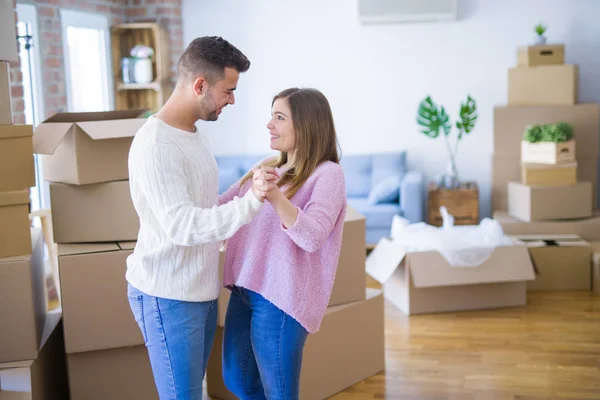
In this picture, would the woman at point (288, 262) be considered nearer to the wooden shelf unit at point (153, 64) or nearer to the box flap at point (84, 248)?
the box flap at point (84, 248)

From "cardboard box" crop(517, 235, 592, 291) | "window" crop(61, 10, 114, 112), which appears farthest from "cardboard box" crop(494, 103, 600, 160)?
"window" crop(61, 10, 114, 112)

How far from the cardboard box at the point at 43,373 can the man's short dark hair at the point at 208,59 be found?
1368 mm

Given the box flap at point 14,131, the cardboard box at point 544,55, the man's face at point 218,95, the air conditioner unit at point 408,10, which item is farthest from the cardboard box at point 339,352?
the air conditioner unit at point 408,10

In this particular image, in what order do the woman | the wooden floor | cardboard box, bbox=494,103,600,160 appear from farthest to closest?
1. cardboard box, bbox=494,103,600,160
2. the wooden floor
3. the woman

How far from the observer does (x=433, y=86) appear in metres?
6.64

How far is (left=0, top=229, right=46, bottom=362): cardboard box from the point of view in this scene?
110 inches

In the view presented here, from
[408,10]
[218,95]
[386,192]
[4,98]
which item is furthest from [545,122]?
[218,95]

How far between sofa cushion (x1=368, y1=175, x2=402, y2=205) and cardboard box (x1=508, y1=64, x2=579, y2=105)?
1046 mm

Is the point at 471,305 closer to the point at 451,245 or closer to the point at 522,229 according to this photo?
the point at 451,245

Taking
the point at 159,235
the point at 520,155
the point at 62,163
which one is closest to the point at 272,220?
the point at 159,235

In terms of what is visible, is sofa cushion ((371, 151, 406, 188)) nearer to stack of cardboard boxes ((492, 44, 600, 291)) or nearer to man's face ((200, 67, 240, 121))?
stack of cardboard boxes ((492, 44, 600, 291))

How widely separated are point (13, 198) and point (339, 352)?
61.5 inches

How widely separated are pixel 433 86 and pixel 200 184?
16.0 feet

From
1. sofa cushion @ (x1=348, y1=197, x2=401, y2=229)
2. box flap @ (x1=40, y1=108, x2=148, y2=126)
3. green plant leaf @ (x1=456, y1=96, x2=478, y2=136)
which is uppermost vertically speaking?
box flap @ (x1=40, y1=108, x2=148, y2=126)
